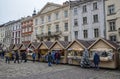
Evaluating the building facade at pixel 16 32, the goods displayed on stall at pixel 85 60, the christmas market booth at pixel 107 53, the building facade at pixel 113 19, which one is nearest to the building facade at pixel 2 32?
the building facade at pixel 16 32

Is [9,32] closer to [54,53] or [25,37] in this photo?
[25,37]

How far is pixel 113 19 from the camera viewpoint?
3425cm

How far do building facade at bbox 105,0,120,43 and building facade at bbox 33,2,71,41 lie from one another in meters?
10.7

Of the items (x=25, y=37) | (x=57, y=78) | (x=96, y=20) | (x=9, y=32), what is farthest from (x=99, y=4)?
(x=9, y=32)

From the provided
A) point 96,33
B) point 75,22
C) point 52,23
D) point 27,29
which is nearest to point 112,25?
point 96,33

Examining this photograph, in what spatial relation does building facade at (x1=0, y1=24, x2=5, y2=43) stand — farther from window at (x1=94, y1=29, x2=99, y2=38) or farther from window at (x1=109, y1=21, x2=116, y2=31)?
window at (x1=109, y1=21, x2=116, y2=31)

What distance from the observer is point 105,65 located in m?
21.5

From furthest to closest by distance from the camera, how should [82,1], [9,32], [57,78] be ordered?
[9,32], [82,1], [57,78]

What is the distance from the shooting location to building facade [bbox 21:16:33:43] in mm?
57219

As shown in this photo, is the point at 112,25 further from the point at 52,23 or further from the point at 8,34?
the point at 8,34

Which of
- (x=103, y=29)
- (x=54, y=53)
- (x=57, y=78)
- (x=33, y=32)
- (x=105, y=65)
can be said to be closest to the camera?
(x=57, y=78)

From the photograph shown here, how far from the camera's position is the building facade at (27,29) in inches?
2253

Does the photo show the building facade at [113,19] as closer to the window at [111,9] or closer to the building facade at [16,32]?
the window at [111,9]

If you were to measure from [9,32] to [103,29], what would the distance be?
4524cm
